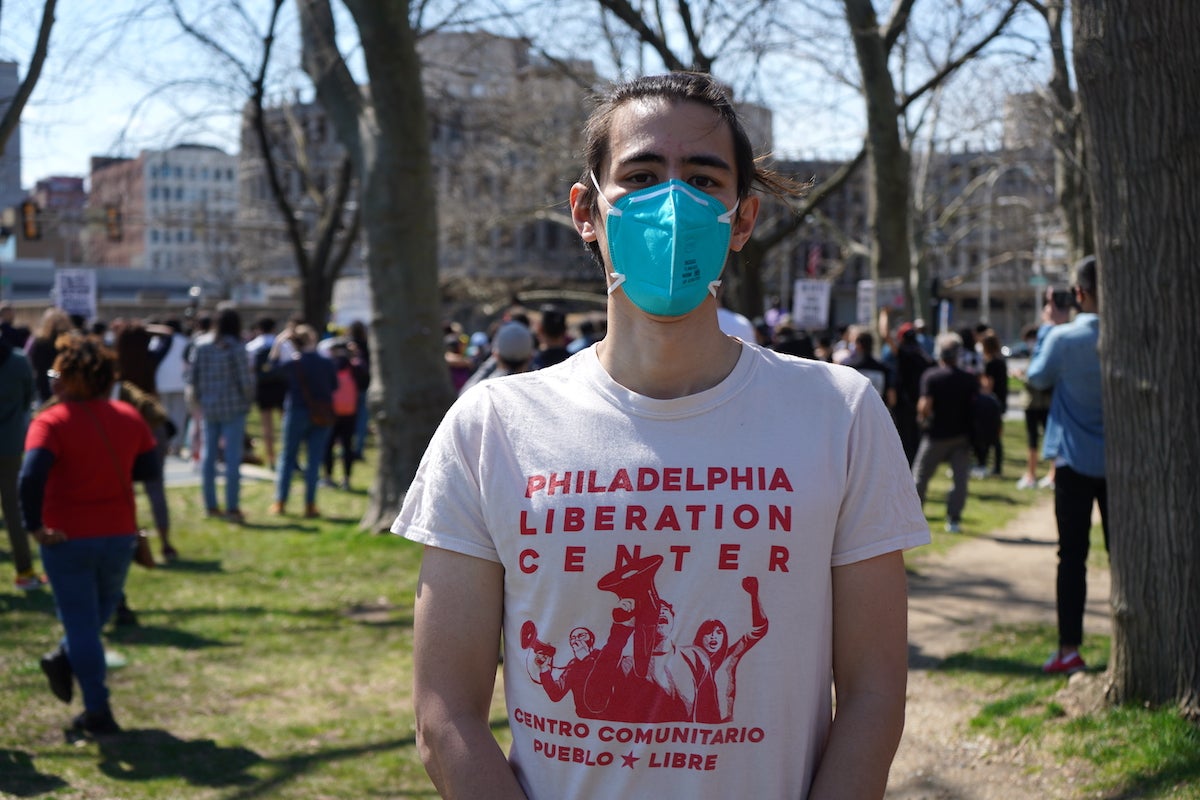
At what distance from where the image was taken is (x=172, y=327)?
16828mm

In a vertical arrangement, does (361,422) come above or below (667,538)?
below

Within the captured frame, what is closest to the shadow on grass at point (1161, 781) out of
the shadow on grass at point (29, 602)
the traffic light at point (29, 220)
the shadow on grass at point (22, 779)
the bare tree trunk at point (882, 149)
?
the shadow on grass at point (22, 779)

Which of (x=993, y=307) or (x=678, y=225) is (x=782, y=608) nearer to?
(x=678, y=225)

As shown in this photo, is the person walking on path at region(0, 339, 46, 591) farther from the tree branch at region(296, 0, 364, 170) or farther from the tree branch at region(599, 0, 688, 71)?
the tree branch at region(599, 0, 688, 71)

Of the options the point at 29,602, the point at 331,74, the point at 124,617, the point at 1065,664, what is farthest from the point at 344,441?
the point at 1065,664

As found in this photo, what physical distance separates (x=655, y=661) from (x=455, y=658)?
0.33 meters

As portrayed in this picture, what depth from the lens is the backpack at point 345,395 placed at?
595 inches

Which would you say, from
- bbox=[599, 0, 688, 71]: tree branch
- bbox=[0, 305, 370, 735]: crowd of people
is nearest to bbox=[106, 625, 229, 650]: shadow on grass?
bbox=[0, 305, 370, 735]: crowd of people

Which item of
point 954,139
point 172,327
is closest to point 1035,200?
point 954,139

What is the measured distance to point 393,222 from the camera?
11.1 metres

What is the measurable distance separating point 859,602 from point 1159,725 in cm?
350

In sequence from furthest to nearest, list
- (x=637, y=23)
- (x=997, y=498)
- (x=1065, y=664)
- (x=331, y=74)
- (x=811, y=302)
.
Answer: (x=811, y=302) → (x=637, y=23) → (x=997, y=498) → (x=331, y=74) → (x=1065, y=664)

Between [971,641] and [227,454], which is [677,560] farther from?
[227,454]

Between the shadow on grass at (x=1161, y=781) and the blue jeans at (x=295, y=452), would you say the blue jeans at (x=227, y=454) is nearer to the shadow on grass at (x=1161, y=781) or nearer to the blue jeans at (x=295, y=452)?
the blue jeans at (x=295, y=452)
